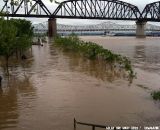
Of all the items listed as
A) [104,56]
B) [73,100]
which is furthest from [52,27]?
[73,100]

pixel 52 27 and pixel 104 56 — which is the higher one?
pixel 52 27

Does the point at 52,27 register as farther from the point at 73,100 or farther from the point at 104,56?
the point at 73,100

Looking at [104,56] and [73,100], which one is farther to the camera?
[104,56]

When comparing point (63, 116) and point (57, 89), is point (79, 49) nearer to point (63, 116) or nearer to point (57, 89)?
point (57, 89)

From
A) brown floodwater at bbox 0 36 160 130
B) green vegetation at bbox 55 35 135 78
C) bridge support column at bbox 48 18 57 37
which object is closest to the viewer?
brown floodwater at bbox 0 36 160 130

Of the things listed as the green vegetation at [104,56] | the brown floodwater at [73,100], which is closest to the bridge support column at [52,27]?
the green vegetation at [104,56]

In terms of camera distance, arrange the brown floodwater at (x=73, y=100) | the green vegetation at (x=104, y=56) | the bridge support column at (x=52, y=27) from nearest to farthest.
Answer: the brown floodwater at (x=73, y=100)
the green vegetation at (x=104, y=56)
the bridge support column at (x=52, y=27)

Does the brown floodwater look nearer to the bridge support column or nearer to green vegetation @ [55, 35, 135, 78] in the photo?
green vegetation @ [55, 35, 135, 78]

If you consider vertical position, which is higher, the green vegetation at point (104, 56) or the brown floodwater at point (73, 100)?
the green vegetation at point (104, 56)

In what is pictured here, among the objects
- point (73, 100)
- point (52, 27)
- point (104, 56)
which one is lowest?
point (73, 100)

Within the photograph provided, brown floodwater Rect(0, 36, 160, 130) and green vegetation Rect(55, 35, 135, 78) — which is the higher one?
green vegetation Rect(55, 35, 135, 78)

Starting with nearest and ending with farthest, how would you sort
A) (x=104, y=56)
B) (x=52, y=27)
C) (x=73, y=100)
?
(x=73, y=100), (x=104, y=56), (x=52, y=27)

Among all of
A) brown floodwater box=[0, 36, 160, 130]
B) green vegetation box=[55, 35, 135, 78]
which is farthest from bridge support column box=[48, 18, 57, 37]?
brown floodwater box=[0, 36, 160, 130]

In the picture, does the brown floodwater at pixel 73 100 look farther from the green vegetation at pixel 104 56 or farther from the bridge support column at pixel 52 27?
the bridge support column at pixel 52 27
